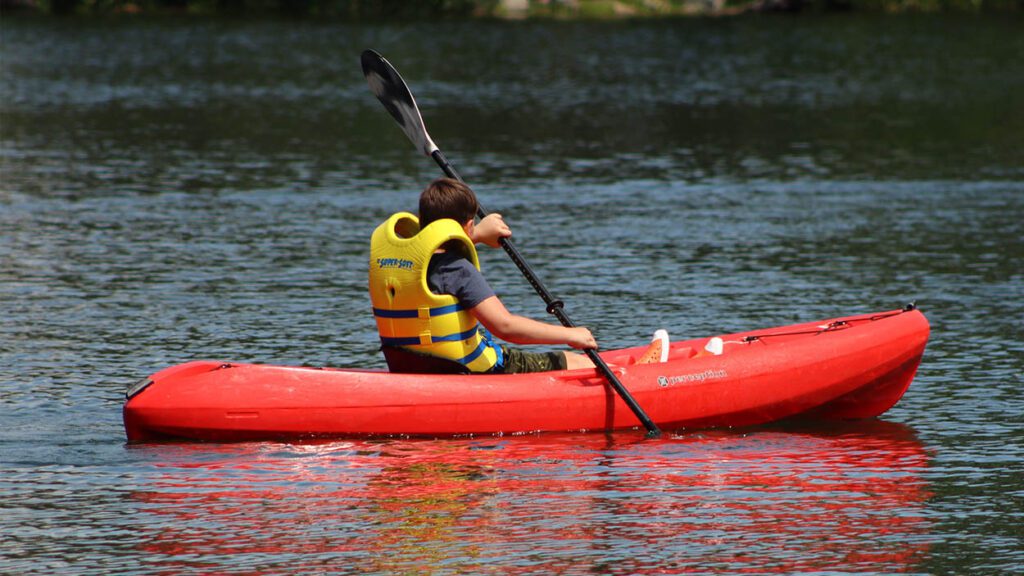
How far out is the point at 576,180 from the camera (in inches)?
781

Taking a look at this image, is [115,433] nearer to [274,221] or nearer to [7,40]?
[274,221]

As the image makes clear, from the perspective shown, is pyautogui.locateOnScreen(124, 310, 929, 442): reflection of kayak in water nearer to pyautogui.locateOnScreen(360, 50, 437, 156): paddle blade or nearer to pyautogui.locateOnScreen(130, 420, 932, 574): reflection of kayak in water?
pyautogui.locateOnScreen(130, 420, 932, 574): reflection of kayak in water

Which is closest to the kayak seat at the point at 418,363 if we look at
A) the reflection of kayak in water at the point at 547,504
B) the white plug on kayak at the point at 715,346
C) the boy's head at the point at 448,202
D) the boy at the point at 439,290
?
the boy at the point at 439,290

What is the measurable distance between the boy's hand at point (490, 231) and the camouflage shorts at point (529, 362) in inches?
24.7

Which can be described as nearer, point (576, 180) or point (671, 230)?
point (671, 230)

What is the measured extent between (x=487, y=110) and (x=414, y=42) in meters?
14.8

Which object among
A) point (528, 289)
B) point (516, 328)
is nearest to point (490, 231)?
point (516, 328)

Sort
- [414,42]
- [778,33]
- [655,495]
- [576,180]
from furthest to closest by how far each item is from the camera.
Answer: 1. [778,33]
2. [414,42]
3. [576,180]
4. [655,495]

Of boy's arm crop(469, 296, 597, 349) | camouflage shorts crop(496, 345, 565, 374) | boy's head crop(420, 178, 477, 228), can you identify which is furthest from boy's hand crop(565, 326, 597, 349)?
boy's head crop(420, 178, 477, 228)

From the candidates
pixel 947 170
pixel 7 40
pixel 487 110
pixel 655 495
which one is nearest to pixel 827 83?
pixel 487 110

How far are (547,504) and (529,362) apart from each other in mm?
1623

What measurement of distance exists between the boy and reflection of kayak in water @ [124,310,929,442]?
21 cm

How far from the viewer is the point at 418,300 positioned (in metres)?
8.59

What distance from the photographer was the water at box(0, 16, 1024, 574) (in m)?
7.18
